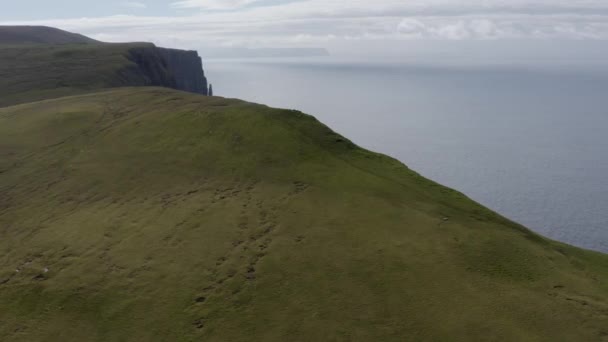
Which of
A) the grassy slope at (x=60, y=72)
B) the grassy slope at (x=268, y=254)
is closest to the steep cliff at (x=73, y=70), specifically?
the grassy slope at (x=60, y=72)

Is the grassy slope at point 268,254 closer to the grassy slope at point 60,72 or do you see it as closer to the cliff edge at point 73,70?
the grassy slope at point 60,72

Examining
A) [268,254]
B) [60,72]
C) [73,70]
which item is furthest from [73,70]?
[268,254]

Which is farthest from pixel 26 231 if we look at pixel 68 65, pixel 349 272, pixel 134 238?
pixel 68 65

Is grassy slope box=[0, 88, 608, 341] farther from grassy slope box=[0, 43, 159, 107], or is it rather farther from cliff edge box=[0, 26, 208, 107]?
cliff edge box=[0, 26, 208, 107]

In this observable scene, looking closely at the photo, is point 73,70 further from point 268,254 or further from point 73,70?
point 268,254

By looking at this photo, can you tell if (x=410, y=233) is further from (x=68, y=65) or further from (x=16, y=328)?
(x=68, y=65)

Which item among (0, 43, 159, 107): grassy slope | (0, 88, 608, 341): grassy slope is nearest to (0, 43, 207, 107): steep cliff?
(0, 43, 159, 107): grassy slope
